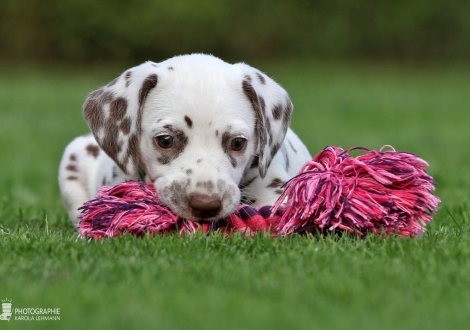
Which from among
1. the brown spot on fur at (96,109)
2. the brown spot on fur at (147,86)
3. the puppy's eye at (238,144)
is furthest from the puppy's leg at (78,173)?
the puppy's eye at (238,144)

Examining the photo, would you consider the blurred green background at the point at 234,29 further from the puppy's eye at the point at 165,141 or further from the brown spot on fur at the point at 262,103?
the puppy's eye at the point at 165,141

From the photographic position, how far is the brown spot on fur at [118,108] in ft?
17.2

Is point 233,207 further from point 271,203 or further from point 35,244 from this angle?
point 35,244

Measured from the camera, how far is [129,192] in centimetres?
500

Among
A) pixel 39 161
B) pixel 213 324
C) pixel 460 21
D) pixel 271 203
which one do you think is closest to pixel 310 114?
pixel 39 161

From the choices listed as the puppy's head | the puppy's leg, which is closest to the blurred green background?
the puppy's leg

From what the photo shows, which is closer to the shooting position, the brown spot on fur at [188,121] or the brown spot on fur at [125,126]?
the brown spot on fur at [188,121]

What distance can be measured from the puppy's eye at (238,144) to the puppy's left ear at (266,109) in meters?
0.20

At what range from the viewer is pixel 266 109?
5.38m

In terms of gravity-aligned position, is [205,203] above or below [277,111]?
below

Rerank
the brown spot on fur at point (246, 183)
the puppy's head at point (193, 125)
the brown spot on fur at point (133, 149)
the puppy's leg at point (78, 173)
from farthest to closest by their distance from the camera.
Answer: the puppy's leg at point (78, 173) < the brown spot on fur at point (246, 183) < the brown spot on fur at point (133, 149) < the puppy's head at point (193, 125)

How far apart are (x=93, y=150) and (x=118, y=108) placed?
5.32 ft

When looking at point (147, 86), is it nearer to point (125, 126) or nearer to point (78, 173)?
point (125, 126)

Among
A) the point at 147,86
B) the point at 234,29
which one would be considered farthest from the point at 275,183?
the point at 234,29
